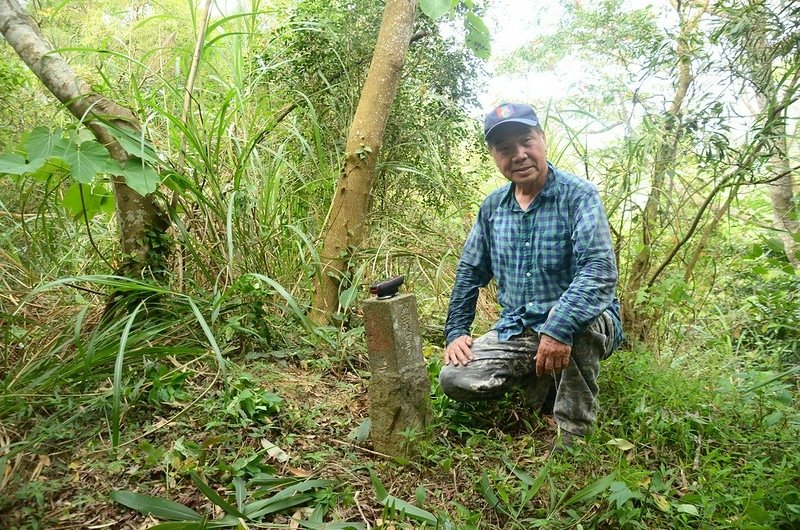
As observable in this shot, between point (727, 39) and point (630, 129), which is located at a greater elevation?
point (727, 39)

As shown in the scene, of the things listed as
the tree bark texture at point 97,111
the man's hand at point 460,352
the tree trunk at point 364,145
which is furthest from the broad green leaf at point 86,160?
the man's hand at point 460,352

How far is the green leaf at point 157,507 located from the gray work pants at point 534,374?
116 cm

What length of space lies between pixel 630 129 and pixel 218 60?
2.80 meters

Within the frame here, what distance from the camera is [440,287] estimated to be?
11.2 ft

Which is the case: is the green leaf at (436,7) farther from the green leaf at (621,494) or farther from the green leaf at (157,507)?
the green leaf at (157,507)

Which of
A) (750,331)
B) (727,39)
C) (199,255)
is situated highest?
(727,39)

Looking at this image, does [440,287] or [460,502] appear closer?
[460,502]

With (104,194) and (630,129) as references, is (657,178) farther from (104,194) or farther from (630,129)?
(104,194)

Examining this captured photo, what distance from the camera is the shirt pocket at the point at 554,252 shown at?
7.59 ft

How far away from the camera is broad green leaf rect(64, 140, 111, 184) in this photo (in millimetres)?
2023

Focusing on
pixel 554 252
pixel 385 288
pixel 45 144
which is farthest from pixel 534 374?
pixel 45 144

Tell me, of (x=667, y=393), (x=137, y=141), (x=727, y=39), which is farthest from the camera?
(x=727, y=39)

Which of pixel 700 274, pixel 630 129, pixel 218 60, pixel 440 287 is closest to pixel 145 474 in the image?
pixel 440 287

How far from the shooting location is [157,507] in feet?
5.39
